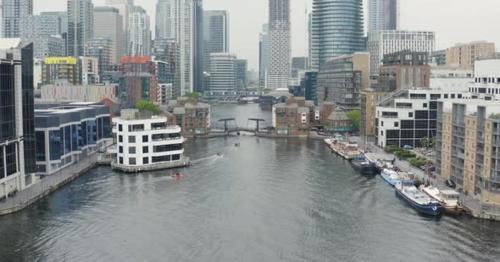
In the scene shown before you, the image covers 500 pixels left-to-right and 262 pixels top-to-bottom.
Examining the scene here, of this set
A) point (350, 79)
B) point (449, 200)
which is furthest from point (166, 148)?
point (350, 79)

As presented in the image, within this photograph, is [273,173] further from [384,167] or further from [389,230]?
[389,230]

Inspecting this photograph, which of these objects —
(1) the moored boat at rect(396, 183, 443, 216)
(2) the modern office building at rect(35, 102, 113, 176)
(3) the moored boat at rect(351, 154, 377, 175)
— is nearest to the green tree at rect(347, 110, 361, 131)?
(3) the moored boat at rect(351, 154, 377, 175)

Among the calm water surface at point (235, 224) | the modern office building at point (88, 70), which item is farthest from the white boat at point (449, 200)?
the modern office building at point (88, 70)

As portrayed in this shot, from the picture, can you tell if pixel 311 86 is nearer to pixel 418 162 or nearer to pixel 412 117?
pixel 412 117

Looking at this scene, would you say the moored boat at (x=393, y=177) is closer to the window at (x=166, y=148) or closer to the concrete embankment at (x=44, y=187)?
the window at (x=166, y=148)

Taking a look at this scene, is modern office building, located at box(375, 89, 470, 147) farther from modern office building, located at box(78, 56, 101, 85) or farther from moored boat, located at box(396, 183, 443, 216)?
modern office building, located at box(78, 56, 101, 85)
